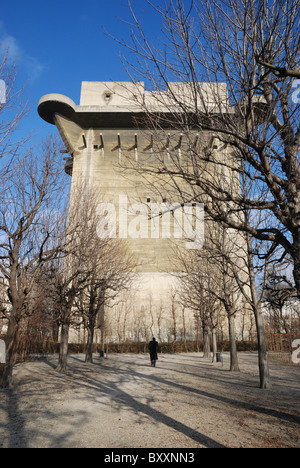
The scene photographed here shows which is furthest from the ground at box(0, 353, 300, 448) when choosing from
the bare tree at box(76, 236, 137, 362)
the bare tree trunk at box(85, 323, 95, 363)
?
the bare tree trunk at box(85, 323, 95, 363)

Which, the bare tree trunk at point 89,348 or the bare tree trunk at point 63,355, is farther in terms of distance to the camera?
the bare tree trunk at point 89,348

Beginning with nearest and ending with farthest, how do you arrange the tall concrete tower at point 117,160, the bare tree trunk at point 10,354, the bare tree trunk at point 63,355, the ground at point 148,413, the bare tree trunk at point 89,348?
the ground at point 148,413 → the bare tree trunk at point 10,354 → the bare tree trunk at point 63,355 → the bare tree trunk at point 89,348 → the tall concrete tower at point 117,160

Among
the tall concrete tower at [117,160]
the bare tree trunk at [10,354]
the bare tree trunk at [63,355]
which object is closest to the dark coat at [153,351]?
the bare tree trunk at [63,355]

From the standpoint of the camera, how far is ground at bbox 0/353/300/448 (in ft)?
15.8

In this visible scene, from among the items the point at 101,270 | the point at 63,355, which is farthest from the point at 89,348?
the point at 101,270

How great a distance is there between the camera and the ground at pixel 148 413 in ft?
15.8

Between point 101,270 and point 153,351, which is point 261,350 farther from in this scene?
point 101,270

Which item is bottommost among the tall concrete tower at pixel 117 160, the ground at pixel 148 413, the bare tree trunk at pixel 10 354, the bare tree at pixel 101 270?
the ground at pixel 148 413

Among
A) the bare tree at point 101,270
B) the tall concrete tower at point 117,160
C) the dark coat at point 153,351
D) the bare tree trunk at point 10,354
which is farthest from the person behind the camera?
the tall concrete tower at point 117,160

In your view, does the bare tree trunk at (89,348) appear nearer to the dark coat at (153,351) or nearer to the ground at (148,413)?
the dark coat at (153,351)

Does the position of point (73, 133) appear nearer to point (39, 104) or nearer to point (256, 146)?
point (39, 104)

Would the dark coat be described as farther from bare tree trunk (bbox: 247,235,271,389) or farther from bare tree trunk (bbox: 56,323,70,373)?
bare tree trunk (bbox: 247,235,271,389)

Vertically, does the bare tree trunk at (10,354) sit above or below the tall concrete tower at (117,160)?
below
